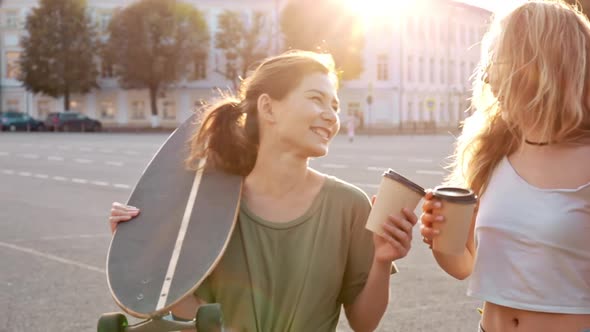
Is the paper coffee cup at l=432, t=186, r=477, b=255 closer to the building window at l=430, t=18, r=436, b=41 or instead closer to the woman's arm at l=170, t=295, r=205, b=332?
the woman's arm at l=170, t=295, r=205, b=332

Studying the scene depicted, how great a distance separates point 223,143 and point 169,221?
1.17 ft

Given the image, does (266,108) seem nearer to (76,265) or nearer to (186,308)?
(186,308)

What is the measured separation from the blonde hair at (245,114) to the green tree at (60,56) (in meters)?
72.1

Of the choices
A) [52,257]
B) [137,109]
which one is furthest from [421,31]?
[52,257]

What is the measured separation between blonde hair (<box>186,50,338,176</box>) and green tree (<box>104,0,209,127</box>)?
67.9 m

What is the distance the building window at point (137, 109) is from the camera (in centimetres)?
8031

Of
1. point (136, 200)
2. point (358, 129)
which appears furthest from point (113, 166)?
point (358, 129)

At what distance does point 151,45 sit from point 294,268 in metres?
69.4

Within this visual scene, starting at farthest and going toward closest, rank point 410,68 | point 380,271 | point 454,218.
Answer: point 410,68
point 380,271
point 454,218

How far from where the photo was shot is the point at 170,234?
124 inches

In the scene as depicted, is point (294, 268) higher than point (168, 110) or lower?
higher

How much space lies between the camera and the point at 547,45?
8.77 ft

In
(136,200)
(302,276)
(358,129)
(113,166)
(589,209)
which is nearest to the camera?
(589,209)

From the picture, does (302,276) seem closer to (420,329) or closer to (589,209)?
(589,209)
